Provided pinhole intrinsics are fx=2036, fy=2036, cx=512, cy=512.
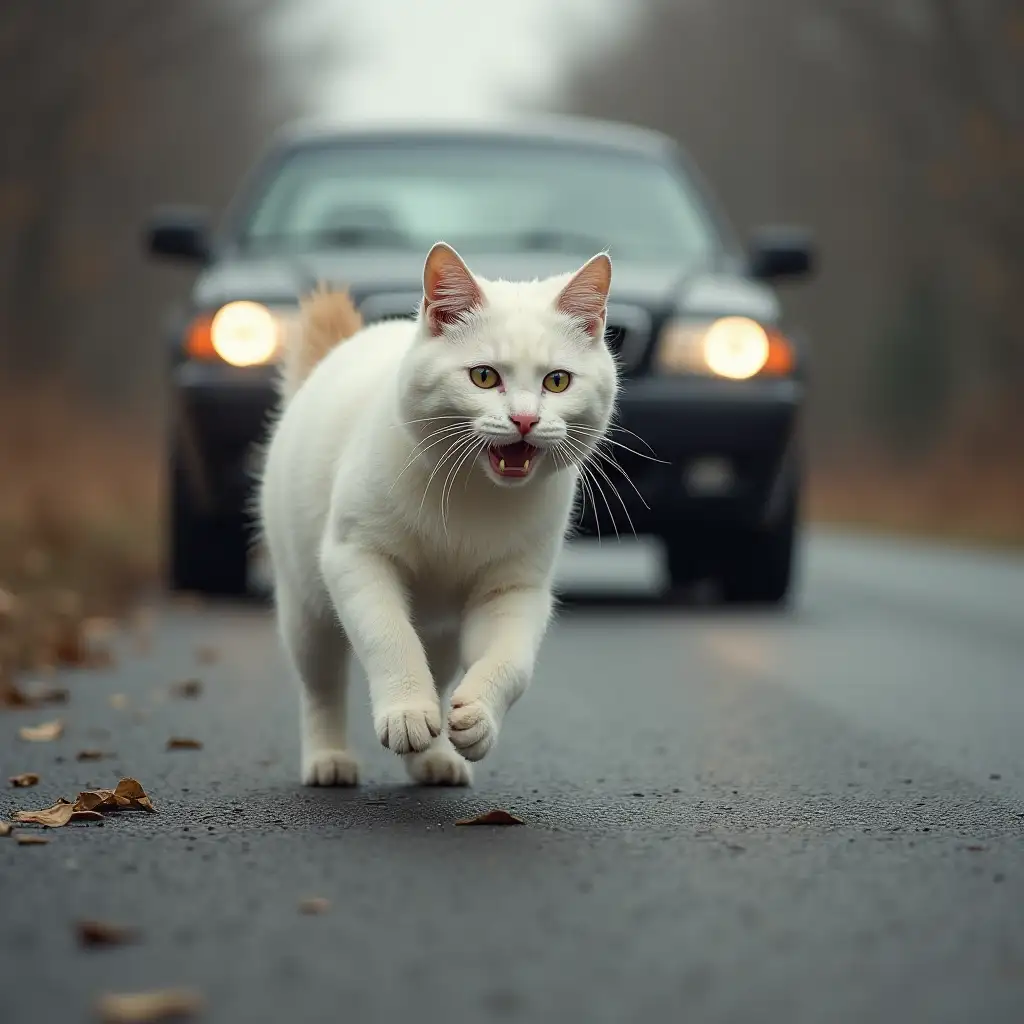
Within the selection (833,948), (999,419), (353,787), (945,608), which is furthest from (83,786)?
(999,419)

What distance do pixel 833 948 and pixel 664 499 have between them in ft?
18.8

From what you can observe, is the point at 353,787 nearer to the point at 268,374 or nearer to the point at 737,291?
the point at 268,374

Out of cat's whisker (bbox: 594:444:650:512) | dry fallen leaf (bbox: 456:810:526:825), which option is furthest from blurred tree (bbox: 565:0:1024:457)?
dry fallen leaf (bbox: 456:810:526:825)

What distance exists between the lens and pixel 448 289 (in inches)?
177

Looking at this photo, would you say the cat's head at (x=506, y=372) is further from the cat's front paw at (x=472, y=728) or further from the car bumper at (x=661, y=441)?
the car bumper at (x=661, y=441)

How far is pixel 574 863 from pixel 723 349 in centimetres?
527

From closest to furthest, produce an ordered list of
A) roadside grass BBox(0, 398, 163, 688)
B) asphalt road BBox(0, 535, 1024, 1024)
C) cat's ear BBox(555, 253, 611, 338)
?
asphalt road BBox(0, 535, 1024, 1024) < cat's ear BBox(555, 253, 611, 338) < roadside grass BBox(0, 398, 163, 688)

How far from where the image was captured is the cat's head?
14.3 feet

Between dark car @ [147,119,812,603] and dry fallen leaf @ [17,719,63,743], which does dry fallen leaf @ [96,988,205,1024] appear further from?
dark car @ [147,119,812,603]

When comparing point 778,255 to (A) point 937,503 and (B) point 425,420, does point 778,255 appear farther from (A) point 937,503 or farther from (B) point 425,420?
(A) point 937,503

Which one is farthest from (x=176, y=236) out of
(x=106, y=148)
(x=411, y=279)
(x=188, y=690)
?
(x=106, y=148)

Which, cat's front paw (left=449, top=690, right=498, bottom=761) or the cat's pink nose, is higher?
the cat's pink nose

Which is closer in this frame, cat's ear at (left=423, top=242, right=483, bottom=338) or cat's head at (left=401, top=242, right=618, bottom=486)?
cat's head at (left=401, top=242, right=618, bottom=486)

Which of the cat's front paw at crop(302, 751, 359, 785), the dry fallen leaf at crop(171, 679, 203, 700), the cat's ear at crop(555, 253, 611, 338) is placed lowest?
the dry fallen leaf at crop(171, 679, 203, 700)
